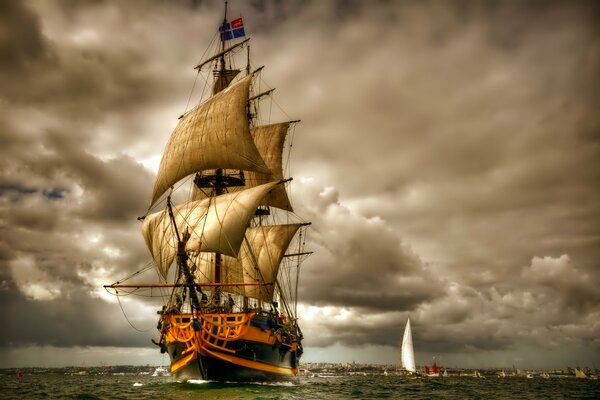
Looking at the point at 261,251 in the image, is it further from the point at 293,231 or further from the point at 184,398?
the point at 184,398

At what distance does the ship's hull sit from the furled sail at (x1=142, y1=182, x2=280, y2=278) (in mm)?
6825

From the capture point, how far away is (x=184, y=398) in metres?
28.2

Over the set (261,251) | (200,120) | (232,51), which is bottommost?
(261,251)

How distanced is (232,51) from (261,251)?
2624 cm

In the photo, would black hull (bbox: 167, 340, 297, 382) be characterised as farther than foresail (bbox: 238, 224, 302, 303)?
No

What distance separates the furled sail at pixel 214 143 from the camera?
47.1m

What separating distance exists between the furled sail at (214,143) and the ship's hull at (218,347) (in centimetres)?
1545

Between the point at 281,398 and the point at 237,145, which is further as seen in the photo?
the point at 237,145

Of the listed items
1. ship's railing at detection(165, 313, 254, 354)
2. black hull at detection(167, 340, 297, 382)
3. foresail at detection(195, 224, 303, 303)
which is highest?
foresail at detection(195, 224, 303, 303)

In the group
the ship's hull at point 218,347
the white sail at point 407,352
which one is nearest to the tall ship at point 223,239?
the ship's hull at point 218,347

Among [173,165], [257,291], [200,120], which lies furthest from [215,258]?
[200,120]

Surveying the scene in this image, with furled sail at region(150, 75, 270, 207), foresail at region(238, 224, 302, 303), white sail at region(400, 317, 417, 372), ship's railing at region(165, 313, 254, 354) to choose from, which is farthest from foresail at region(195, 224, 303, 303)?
white sail at region(400, 317, 417, 372)

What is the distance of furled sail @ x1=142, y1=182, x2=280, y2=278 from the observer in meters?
43.4

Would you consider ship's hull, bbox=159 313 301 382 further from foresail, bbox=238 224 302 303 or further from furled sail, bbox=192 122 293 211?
furled sail, bbox=192 122 293 211
